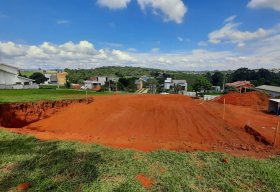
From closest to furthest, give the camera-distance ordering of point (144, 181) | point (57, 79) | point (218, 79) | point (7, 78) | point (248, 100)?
point (144, 181), point (248, 100), point (7, 78), point (218, 79), point (57, 79)

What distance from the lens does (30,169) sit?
7367 mm

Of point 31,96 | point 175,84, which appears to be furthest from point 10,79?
point 175,84

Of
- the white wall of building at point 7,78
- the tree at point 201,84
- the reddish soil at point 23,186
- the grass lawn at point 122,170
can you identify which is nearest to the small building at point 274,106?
the grass lawn at point 122,170

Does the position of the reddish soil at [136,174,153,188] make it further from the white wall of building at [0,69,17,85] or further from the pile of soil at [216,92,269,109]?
the white wall of building at [0,69,17,85]

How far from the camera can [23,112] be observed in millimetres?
17812

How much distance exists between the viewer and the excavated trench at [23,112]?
17.0m

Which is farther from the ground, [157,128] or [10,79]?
[10,79]

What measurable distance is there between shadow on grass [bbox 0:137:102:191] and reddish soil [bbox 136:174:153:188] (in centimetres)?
127

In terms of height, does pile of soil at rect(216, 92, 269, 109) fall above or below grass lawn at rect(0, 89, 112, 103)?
below

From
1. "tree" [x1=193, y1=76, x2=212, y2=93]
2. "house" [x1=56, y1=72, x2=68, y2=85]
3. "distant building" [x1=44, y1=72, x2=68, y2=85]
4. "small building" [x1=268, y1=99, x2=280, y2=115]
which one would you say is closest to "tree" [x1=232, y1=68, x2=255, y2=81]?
"tree" [x1=193, y1=76, x2=212, y2=93]

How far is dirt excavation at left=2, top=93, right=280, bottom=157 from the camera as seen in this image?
11.1m

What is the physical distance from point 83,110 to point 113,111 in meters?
2.38

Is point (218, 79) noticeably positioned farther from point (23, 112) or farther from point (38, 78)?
point (23, 112)

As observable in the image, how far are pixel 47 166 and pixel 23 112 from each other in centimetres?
1182
